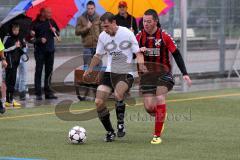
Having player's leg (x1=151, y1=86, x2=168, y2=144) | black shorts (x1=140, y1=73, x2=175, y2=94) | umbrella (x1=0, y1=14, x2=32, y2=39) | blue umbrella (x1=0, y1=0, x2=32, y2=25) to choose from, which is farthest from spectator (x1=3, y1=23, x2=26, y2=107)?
player's leg (x1=151, y1=86, x2=168, y2=144)

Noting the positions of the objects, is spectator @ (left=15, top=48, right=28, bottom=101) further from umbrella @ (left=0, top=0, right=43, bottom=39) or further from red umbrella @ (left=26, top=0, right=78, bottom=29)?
red umbrella @ (left=26, top=0, right=78, bottom=29)

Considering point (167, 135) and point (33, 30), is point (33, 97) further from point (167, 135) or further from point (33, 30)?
point (167, 135)

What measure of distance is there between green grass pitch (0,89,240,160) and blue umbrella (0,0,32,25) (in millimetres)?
2176

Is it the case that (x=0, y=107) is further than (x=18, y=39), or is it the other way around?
(x=18, y=39)

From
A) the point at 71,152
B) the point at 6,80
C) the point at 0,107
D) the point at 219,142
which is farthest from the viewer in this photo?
the point at 6,80

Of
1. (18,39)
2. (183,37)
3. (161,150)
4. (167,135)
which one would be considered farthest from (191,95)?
(161,150)

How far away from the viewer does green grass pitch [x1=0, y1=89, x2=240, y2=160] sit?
10.4 metres

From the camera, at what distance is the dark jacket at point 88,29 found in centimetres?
1756

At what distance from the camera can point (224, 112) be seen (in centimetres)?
1526

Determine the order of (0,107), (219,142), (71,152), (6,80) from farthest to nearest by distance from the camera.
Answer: (6,80)
(0,107)
(219,142)
(71,152)

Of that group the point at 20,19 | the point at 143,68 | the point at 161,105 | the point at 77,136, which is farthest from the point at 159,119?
the point at 20,19

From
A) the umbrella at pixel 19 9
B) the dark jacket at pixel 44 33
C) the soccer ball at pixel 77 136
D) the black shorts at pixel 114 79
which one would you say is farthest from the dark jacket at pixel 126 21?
the soccer ball at pixel 77 136

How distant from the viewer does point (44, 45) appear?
17.5m

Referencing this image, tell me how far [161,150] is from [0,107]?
5.01 meters
